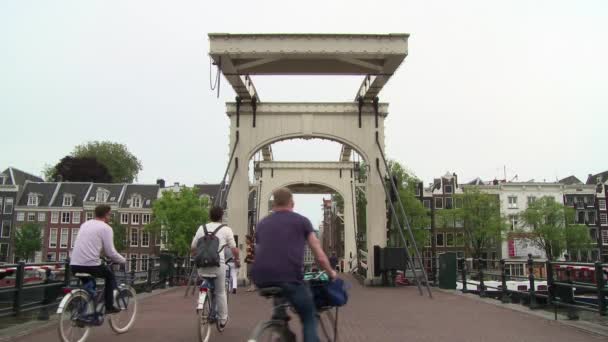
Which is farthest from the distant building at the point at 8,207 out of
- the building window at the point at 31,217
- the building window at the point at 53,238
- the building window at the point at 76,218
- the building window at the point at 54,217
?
the building window at the point at 76,218

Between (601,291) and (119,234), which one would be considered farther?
(119,234)

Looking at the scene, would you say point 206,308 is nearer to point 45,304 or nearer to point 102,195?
point 45,304

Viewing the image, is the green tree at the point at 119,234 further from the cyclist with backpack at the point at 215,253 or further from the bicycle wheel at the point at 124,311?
the cyclist with backpack at the point at 215,253

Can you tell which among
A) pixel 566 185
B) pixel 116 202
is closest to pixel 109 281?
pixel 116 202

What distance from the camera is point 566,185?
178ft

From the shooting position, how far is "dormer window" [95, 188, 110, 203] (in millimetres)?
54022

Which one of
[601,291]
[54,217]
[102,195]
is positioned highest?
[102,195]

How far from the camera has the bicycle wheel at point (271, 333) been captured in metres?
3.46

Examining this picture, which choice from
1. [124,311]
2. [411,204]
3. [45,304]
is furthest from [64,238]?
[124,311]

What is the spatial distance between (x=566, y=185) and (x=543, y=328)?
52896mm

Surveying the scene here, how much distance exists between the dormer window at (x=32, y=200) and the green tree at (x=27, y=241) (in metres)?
5.25

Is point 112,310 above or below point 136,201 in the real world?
below

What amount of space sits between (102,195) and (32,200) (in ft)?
23.5

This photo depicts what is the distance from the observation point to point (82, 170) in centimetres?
5331
